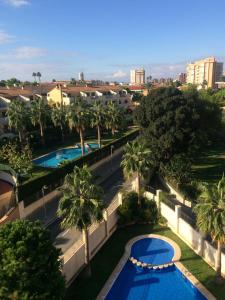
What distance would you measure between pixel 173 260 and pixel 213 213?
346 inches

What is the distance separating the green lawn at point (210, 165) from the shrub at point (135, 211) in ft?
47.8

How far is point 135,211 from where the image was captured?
37.2m

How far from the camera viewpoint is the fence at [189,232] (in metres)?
28.6

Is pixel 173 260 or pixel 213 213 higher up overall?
pixel 213 213

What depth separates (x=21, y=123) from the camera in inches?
2382

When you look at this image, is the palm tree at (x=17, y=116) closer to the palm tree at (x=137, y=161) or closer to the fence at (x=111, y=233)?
the fence at (x=111, y=233)

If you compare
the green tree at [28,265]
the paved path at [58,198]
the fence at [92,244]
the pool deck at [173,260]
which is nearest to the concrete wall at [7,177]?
the paved path at [58,198]

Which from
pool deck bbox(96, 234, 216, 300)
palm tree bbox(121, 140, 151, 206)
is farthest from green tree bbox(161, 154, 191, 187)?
pool deck bbox(96, 234, 216, 300)

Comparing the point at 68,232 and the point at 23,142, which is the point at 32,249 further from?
the point at 23,142

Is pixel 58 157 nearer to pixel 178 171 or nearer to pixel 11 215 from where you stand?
pixel 178 171

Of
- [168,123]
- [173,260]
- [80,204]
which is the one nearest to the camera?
[80,204]

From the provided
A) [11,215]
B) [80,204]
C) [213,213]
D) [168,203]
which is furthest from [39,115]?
[213,213]

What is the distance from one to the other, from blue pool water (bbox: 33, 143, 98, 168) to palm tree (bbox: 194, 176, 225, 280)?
35.6 metres

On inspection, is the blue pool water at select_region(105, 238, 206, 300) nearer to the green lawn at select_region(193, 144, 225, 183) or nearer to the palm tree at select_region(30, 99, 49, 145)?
the green lawn at select_region(193, 144, 225, 183)
